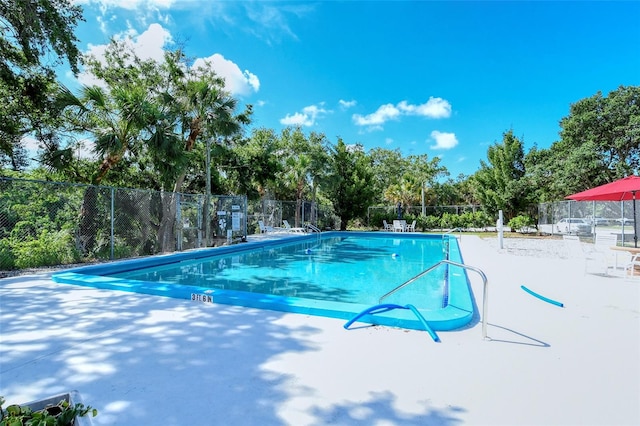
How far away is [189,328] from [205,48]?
13.1 metres

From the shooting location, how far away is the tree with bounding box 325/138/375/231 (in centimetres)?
2100

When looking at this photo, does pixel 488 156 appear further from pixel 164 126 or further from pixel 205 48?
pixel 164 126

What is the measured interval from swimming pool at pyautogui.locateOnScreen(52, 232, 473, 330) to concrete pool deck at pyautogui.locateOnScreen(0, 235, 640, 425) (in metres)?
0.20

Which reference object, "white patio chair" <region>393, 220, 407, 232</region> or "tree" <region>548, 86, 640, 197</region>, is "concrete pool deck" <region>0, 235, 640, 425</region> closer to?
"white patio chair" <region>393, 220, 407, 232</region>

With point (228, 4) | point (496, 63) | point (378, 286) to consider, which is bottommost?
point (378, 286)

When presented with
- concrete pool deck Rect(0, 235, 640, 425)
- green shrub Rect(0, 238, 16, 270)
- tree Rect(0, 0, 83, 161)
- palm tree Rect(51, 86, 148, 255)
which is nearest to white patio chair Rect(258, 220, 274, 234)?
palm tree Rect(51, 86, 148, 255)

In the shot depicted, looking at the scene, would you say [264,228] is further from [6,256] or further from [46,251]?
[6,256]

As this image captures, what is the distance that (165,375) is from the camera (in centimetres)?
232

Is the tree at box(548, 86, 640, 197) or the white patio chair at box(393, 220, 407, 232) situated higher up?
the tree at box(548, 86, 640, 197)

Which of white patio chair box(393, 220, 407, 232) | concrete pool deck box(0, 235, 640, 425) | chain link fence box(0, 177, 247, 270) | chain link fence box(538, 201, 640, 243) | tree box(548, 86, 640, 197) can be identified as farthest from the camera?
white patio chair box(393, 220, 407, 232)

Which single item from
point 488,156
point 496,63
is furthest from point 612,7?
point 488,156

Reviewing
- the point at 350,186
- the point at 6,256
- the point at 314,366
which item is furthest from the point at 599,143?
the point at 6,256

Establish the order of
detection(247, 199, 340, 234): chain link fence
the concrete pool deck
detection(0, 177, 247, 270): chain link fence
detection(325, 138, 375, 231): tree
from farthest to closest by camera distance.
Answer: detection(325, 138, 375, 231): tree → detection(247, 199, 340, 234): chain link fence → detection(0, 177, 247, 270): chain link fence → the concrete pool deck

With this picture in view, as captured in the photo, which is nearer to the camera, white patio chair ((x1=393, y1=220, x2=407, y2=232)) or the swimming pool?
the swimming pool
